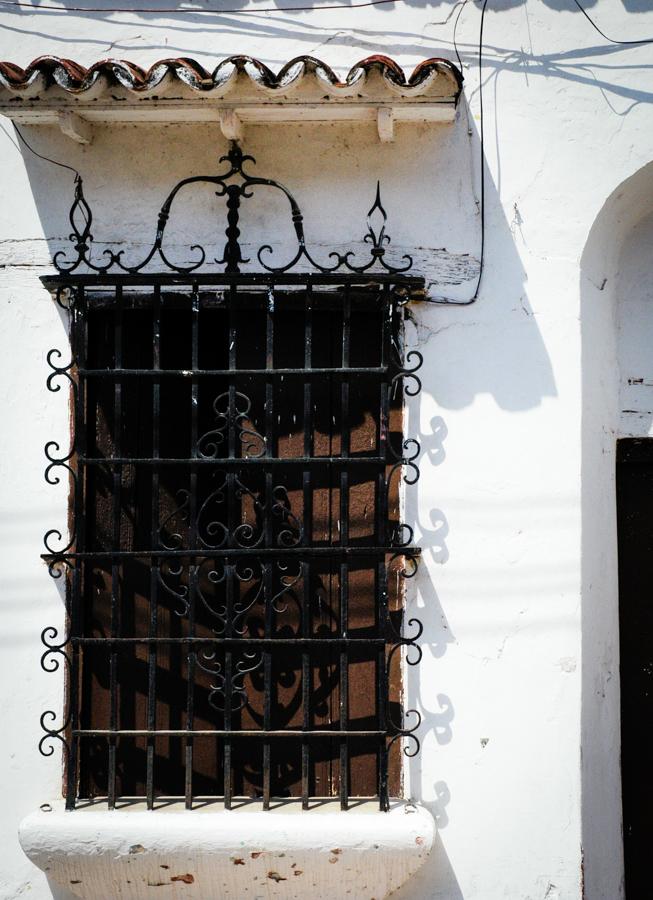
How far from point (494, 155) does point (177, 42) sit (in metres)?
1.22

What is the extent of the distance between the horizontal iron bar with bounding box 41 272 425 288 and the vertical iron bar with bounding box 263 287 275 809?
77 millimetres

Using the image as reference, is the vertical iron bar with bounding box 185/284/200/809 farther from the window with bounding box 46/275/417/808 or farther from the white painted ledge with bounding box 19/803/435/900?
the white painted ledge with bounding box 19/803/435/900

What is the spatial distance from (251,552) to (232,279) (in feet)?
3.05

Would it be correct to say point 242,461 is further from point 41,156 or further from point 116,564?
point 41,156

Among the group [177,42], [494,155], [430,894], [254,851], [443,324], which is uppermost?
[177,42]

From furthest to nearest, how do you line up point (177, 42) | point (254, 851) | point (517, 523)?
point (177, 42), point (517, 523), point (254, 851)

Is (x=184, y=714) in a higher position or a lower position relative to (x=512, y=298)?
lower

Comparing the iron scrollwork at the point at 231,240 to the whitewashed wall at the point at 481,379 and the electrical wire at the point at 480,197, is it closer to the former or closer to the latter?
the whitewashed wall at the point at 481,379

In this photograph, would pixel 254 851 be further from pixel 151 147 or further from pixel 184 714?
pixel 151 147

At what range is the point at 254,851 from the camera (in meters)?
2.96

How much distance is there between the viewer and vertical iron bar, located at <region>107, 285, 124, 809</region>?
3.08 meters

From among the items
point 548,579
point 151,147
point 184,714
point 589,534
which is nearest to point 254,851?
point 184,714

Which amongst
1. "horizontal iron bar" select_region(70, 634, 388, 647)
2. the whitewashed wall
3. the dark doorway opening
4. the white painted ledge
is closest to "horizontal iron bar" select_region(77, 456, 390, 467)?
the whitewashed wall

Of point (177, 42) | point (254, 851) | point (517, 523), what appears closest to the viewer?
point (254, 851)
